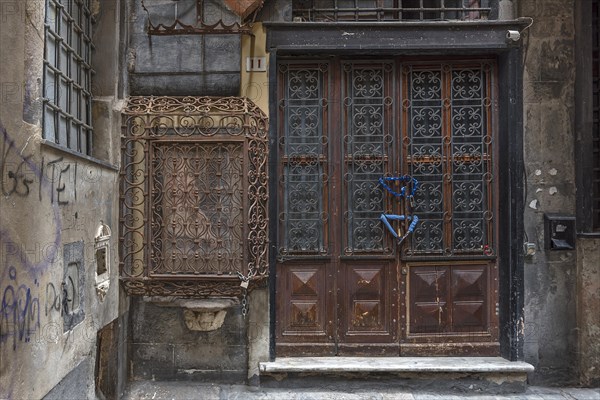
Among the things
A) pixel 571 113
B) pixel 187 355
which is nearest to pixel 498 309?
pixel 571 113

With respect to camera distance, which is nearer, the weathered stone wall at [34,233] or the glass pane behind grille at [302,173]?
the weathered stone wall at [34,233]

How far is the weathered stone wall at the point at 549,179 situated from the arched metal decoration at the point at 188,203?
288cm

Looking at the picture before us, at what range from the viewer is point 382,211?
5.07 metres

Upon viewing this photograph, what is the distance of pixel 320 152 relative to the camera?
16.7 feet

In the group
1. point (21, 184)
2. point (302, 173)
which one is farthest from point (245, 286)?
point (21, 184)

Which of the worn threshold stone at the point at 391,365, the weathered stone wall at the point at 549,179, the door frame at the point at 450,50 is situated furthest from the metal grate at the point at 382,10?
the worn threshold stone at the point at 391,365

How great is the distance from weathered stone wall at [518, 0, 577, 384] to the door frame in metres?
0.15

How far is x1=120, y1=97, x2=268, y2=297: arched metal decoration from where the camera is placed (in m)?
4.59

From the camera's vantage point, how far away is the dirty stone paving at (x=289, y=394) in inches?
185

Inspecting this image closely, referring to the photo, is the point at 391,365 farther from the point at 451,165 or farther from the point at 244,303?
the point at 451,165

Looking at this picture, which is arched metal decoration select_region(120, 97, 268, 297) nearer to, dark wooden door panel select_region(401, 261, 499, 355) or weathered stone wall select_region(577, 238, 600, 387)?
dark wooden door panel select_region(401, 261, 499, 355)

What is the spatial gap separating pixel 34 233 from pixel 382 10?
3943 millimetres

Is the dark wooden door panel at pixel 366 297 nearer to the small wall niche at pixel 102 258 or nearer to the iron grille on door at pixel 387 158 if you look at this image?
the iron grille on door at pixel 387 158

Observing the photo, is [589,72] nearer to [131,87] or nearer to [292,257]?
[292,257]
